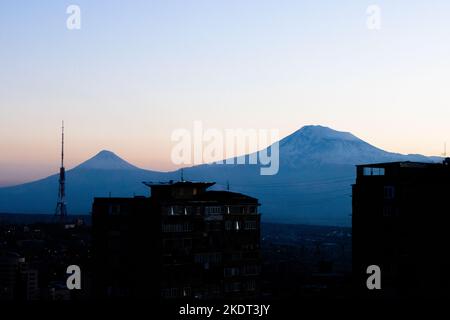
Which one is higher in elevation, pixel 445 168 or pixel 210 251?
pixel 445 168

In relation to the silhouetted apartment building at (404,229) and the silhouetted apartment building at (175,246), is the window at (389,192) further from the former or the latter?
the silhouetted apartment building at (175,246)

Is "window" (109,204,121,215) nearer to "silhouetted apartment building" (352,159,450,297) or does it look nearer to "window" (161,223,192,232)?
"window" (161,223,192,232)

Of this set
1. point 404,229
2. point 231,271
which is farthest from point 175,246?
point 404,229

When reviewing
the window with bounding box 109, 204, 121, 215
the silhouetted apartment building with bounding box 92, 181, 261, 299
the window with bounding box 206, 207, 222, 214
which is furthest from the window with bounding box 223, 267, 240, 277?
the window with bounding box 109, 204, 121, 215

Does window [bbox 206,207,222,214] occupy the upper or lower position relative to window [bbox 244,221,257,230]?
upper

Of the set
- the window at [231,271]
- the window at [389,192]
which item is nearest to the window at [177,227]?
the window at [231,271]
